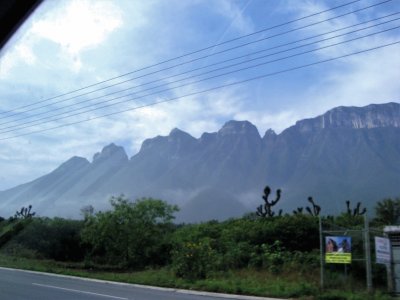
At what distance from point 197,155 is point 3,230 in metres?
81.5

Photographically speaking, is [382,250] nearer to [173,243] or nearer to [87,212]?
[173,243]

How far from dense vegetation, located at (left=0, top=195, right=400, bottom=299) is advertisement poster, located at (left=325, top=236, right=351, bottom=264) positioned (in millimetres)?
652

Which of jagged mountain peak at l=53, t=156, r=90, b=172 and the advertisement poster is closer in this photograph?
the advertisement poster

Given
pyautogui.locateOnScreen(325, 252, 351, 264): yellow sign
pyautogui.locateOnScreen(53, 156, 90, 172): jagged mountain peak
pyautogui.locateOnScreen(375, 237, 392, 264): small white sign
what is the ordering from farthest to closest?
pyautogui.locateOnScreen(53, 156, 90, 172): jagged mountain peak, pyautogui.locateOnScreen(325, 252, 351, 264): yellow sign, pyautogui.locateOnScreen(375, 237, 392, 264): small white sign

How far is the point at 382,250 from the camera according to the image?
56.8ft

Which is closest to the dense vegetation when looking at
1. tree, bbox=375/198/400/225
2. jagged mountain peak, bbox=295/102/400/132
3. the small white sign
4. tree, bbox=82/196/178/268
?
tree, bbox=82/196/178/268

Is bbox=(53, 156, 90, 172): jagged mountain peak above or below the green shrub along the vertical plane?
above

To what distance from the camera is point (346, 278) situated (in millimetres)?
17469

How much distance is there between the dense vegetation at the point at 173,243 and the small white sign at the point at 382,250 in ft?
4.14

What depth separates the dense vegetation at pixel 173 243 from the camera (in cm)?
2289

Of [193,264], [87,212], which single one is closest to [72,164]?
[87,212]

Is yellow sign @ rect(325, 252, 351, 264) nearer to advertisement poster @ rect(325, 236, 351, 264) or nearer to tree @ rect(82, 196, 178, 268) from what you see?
advertisement poster @ rect(325, 236, 351, 264)

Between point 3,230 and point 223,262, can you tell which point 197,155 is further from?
point 223,262

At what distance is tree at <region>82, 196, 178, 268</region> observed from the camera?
31.5 metres
